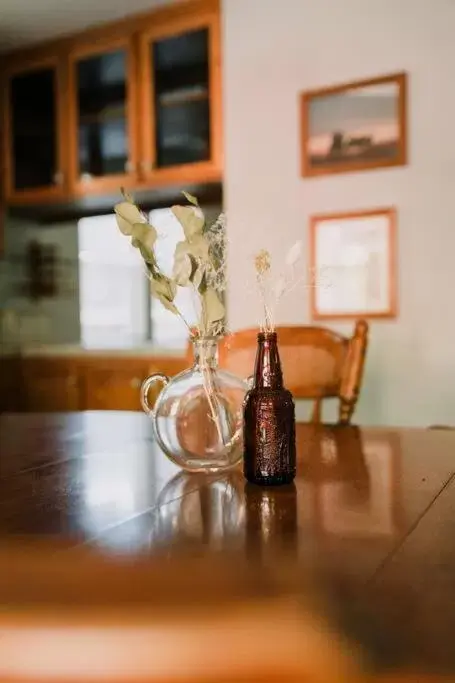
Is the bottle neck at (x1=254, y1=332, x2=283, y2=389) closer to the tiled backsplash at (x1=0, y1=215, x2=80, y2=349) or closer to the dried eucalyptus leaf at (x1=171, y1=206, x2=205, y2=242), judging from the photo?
the dried eucalyptus leaf at (x1=171, y1=206, x2=205, y2=242)

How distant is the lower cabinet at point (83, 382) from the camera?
312cm

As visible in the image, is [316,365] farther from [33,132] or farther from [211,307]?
[33,132]

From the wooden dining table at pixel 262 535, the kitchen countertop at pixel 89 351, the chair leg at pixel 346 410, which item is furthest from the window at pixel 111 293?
the wooden dining table at pixel 262 535

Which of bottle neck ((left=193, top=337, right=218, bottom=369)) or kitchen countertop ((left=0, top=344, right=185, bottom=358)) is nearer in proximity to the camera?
bottle neck ((left=193, top=337, right=218, bottom=369))

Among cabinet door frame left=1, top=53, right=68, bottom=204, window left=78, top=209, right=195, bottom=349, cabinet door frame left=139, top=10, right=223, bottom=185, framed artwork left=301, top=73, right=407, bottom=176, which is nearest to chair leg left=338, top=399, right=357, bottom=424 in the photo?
framed artwork left=301, top=73, right=407, bottom=176

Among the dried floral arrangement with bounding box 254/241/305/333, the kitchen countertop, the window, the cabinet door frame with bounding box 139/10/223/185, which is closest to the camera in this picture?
the dried floral arrangement with bounding box 254/241/305/333

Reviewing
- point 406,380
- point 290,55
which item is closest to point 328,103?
point 290,55

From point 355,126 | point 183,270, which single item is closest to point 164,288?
point 183,270

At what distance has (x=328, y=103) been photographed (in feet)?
8.72

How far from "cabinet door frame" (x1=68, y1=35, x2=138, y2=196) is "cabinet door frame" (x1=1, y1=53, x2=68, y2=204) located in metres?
0.05

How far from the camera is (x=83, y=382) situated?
3.30 meters

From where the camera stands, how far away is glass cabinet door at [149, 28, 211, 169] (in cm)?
298

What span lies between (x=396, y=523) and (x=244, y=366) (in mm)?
987

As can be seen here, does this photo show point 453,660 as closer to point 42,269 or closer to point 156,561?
point 156,561
